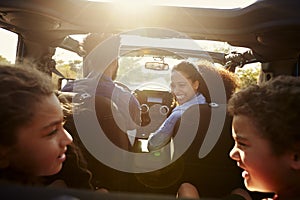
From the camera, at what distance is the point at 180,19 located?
5.03 ft

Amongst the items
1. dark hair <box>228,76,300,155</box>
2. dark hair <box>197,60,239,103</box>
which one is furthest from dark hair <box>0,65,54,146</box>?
dark hair <box>197,60,239,103</box>

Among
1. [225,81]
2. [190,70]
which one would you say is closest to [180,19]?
[225,81]

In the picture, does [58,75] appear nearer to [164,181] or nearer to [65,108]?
[65,108]

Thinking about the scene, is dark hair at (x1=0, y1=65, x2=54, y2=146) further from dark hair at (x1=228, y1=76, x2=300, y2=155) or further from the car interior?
dark hair at (x1=228, y1=76, x2=300, y2=155)

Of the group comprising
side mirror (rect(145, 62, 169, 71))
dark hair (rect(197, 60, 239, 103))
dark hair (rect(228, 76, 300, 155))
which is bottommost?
side mirror (rect(145, 62, 169, 71))

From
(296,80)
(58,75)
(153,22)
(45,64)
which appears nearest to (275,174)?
(296,80)

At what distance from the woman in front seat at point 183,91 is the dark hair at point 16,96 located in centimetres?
99

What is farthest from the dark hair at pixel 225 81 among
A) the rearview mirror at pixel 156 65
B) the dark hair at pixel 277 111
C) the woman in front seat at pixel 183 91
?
the rearview mirror at pixel 156 65

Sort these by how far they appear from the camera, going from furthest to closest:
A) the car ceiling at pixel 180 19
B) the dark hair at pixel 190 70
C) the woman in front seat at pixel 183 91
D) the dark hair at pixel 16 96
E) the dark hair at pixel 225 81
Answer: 1. the dark hair at pixel 190 70
2. the dark hair at pixel 225 81
3. the woman in front seat at pixel 183 91
4. the car ceiling at pixel 180 19
5. the dark hair at pixel 16 96

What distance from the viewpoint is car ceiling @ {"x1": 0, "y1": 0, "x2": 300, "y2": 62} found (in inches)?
54.4

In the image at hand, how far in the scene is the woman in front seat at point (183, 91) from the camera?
223 cm

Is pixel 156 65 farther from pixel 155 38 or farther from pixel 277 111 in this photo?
pixel 277 111

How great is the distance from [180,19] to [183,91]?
1136 mm

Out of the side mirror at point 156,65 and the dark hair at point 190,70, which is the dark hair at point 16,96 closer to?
the dark hair at point 190,70
